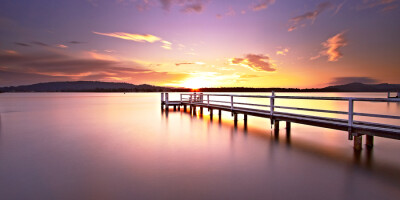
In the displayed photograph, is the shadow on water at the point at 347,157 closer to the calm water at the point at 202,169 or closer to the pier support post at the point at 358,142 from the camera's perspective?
the calm water at the point at 202,169

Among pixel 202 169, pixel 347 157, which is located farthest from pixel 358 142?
pixel 202 169

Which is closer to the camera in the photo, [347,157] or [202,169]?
[202,169]

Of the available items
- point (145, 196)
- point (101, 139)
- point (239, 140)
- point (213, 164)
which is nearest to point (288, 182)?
point (213, 164)

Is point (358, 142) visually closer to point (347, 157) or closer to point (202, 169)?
point (347, 157)

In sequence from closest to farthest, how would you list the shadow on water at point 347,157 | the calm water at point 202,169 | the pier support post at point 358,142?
the calm water at point 202,169, the shadow on water at point 347,157, the pier support post at point 358,142

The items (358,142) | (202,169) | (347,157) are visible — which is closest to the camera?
(202,169)

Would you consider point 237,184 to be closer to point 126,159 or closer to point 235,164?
point 235,164

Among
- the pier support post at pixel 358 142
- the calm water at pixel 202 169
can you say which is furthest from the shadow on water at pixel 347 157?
the pier support post at pixel 358 142

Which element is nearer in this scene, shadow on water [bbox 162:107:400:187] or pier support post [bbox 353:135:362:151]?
shadow on water [bbox 162:107:400:187]

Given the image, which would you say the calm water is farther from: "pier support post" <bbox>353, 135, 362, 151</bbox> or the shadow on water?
"pier support post" <bbox>353, 135, 362, 151</bbox>

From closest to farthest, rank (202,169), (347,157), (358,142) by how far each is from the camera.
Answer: (202,169) < (347,157) < (358,142)

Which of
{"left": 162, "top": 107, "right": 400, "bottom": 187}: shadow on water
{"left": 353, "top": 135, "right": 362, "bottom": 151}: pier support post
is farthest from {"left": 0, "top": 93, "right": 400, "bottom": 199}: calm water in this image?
{"left": 353, "top": 135, "right": 362, "bottom": 151}: pier support post

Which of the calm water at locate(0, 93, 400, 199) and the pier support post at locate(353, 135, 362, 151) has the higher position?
the pier support post at locate(353, 135, 362, 151)

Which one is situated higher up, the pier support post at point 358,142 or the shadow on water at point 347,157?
the pier support post at point 358,142
